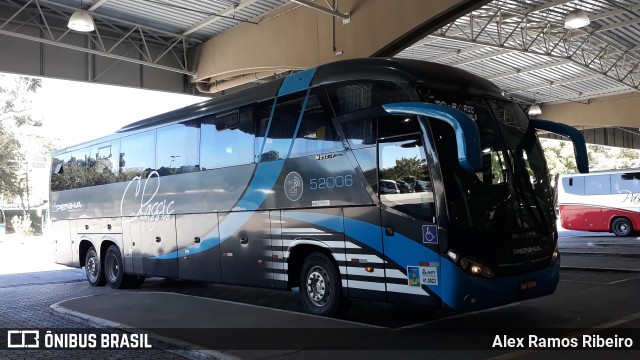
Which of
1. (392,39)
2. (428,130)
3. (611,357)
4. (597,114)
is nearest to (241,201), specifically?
(428,130)

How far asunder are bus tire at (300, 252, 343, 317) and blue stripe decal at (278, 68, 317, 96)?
8.65 feet

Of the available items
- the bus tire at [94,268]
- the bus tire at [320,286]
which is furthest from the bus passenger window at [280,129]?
the bus tire at [94,268]

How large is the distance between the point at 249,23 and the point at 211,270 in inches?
342

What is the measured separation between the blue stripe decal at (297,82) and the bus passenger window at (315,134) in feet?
0.97

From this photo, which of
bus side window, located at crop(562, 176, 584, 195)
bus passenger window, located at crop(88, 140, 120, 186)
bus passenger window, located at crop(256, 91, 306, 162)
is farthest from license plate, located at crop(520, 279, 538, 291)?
bus side window, located at crop(562, 176, 584, 195)

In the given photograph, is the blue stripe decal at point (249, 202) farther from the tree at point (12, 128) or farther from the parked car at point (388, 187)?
the tree at point (12, 128)

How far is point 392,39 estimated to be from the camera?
12.5 metres

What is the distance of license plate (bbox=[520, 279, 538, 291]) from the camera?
7.23 meters

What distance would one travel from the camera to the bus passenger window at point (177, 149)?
11.2 m

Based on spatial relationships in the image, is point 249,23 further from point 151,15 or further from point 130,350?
point 130,350

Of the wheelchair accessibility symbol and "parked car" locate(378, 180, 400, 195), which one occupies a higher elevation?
"parked car" locate(378, 180, 400, 195)

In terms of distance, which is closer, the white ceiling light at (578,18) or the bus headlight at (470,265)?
the bus headlight at (470,265)

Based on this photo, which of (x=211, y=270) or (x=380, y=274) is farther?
(x=211, y=270)

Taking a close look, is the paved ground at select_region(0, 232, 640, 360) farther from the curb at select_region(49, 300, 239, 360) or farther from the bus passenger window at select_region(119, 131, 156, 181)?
the bus passenger window at select_region(119, 131, 156, 181)
